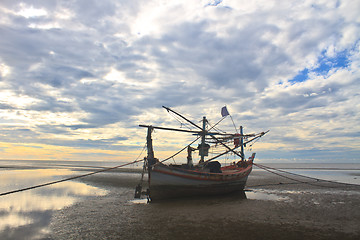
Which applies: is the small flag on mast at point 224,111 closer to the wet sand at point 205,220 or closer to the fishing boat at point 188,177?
the fishing boat at point 188,177

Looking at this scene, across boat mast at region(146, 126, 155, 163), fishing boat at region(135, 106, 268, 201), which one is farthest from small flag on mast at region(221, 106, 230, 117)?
boat mast at region(146, 126, 155, 163)

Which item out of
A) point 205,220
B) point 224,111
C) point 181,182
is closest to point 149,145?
point 181,182

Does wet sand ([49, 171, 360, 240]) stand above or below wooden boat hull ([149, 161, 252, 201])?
below

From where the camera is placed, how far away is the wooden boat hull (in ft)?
53.8

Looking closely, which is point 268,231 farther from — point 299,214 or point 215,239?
point 299,214

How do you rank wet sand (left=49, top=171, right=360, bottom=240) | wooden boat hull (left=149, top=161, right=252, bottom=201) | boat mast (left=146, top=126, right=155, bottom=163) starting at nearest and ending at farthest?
wet sand (left=49, top=171, right=360, bottom=240), wooden boat hull (left=149, top=161, right=252, bottom=201), boat mast (left=146, top=126, right=155, bottom=163)

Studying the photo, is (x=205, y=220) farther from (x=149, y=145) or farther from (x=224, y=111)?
(x=224, y=111)

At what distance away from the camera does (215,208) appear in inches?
571

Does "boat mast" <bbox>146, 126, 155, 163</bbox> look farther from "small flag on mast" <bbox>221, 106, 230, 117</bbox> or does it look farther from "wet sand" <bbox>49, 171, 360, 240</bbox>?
"small flag on mast" <bbox>221, 106, 230, 117</bbox>

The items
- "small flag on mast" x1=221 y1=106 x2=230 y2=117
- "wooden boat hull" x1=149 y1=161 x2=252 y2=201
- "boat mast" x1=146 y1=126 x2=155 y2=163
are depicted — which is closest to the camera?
"wooden boat hull" x1=149 y1=161 x2=252 y2=201

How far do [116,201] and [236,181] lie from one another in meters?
11.2

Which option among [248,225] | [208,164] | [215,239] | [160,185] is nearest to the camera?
[215,239]

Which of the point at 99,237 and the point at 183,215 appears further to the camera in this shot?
the point at 183,215

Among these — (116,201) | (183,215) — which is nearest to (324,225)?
(183,215)
